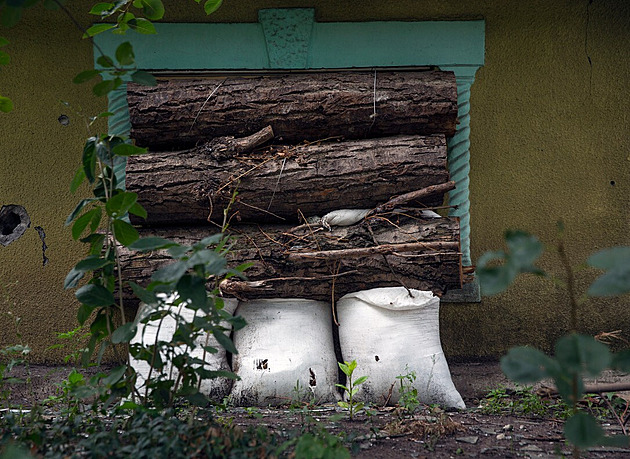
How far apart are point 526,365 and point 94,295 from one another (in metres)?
1.33

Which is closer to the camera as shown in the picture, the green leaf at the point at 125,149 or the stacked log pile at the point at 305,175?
the green leaf at the point at 125,149

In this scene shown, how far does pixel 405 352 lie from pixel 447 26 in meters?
2.05

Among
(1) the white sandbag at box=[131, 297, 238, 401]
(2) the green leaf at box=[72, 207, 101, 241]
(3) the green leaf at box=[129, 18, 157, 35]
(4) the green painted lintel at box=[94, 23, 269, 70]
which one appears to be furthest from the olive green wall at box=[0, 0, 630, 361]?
(2) the green leaf at box=[72, 207, 101, 241]

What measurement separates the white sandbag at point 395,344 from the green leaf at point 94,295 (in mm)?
1575

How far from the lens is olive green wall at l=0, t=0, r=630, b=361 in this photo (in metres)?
3.62

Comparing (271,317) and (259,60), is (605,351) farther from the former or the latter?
(259,60)

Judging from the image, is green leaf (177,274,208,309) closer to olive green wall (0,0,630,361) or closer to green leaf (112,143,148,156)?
green leaf (112,143,148,156)

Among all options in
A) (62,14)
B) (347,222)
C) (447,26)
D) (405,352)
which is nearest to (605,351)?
(405,352)

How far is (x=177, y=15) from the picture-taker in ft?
11.8

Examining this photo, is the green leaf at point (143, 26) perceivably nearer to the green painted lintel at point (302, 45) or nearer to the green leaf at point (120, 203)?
the green leaf at point (120, 203)

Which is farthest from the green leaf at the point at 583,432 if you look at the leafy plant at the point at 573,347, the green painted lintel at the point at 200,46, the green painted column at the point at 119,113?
the green painted column at the point at 119,113

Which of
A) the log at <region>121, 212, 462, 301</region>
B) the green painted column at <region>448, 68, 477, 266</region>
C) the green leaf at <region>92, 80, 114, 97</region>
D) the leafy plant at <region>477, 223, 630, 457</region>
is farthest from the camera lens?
the green painted column at <region>448, 68, 477, 266</region>

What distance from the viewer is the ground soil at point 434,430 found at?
2.09 metres

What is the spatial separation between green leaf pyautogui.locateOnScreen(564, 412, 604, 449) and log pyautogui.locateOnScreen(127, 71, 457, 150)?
2.23 metres
